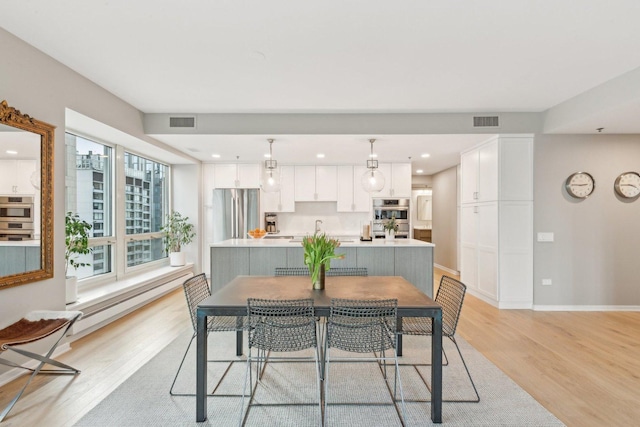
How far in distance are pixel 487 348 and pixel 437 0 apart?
3142 millimetres

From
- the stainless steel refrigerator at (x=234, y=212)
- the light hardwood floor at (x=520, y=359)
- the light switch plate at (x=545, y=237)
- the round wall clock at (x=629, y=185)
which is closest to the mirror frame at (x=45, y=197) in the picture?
the light hardwood floor at (x=520, y=359)

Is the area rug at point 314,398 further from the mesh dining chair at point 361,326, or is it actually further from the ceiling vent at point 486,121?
the ceiling vent at point 486,121

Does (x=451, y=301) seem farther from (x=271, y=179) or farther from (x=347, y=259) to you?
(x=271, y=179)

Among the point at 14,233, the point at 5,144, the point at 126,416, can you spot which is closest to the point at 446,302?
the point at 126,416

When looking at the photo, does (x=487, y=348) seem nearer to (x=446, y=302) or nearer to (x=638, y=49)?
(x=446, y=302)

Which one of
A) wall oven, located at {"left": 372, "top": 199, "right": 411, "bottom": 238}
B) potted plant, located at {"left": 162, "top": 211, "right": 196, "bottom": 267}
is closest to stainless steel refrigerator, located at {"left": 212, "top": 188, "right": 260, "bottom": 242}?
potted plant, located at {"left": 162, "top": 211, "right": 196, "bottom": 267}

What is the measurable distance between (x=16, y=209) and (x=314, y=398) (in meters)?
2.83

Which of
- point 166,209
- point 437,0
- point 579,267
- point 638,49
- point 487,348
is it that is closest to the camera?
point 437,0

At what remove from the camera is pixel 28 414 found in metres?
2.28

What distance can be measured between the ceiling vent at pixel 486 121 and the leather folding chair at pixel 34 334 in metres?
5.01

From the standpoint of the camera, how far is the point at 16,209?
2820 millimetres

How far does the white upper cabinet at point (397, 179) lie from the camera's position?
275 inches

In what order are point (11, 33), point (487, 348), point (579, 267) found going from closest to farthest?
point (11, 33) < point (487, 348) < point (579, 267)

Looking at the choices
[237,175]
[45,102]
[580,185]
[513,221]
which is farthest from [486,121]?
[45,102]
